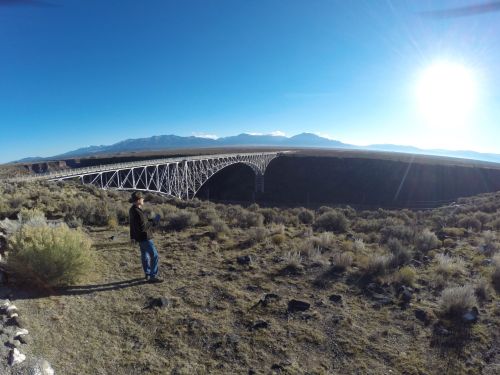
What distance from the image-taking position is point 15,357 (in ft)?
10.5

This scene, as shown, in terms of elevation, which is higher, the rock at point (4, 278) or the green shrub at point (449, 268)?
the rock at point (4, 278)

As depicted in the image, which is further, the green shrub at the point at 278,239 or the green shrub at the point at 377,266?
the green shrub at the point at 278,239

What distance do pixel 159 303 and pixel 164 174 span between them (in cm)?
2619

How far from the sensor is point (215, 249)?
8094mm

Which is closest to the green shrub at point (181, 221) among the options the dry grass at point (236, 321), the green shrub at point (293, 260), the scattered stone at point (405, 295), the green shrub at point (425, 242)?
the dry grass at point (236, 321)

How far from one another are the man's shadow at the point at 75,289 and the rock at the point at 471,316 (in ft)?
17.3

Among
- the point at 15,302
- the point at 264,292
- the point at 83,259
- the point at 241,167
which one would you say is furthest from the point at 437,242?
the point at 241,167

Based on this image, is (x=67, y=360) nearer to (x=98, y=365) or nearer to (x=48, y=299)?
(x=98, y=365)

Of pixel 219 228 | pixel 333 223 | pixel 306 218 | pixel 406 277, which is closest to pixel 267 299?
pixel 406 277

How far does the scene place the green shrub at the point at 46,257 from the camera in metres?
5.04

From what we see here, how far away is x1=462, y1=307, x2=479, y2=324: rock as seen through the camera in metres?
4.86

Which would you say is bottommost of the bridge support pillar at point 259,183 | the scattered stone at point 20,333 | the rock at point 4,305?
the bridge support pillar at point 259,183

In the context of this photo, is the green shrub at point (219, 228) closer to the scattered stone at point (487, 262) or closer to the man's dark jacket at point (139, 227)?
the man's dark jacket at point (139, 227)

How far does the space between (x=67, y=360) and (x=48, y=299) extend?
5.36 ft
